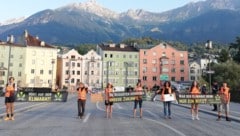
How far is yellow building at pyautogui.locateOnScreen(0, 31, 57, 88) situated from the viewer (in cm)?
12425

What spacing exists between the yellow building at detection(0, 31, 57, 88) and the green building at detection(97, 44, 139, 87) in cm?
1711

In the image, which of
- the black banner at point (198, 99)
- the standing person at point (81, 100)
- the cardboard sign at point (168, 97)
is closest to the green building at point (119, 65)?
the black banner at point (198, 99)

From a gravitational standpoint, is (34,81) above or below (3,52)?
below

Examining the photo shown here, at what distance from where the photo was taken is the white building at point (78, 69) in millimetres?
131625

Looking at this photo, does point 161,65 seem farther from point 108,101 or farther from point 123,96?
point 108,101

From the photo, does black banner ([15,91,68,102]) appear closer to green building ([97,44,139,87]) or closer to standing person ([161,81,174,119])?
standing person ([161,81,174,119])

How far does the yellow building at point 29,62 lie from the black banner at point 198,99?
10122 centimetres

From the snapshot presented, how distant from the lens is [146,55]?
138875 mm

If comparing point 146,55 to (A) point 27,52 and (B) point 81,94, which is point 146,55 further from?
(B) point 81,94

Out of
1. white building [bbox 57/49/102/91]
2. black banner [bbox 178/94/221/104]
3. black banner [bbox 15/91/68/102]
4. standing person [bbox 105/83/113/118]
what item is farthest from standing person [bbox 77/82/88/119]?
white building [bbox 57/49/102/91]

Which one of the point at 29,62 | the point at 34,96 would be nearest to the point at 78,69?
the point at 29,62

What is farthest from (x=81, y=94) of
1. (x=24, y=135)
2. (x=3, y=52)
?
(x=3, y=52)

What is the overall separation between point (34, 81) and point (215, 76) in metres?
61.2

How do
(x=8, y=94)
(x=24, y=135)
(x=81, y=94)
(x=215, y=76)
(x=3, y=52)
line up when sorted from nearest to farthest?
(x=24, y=135), (x=8, y=94), (x=81, y=94), (x=215, y=76), (x=3, y=52)
